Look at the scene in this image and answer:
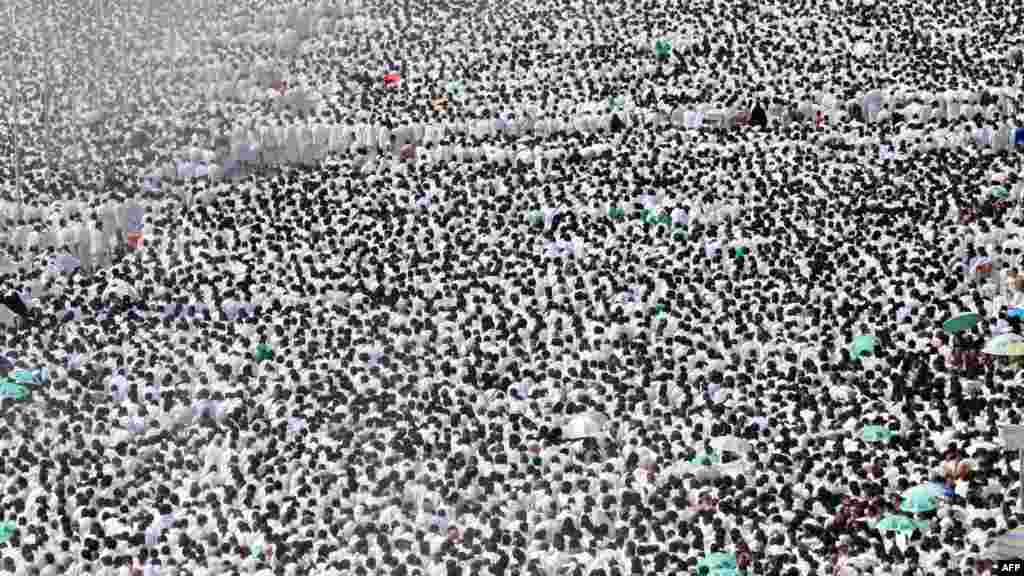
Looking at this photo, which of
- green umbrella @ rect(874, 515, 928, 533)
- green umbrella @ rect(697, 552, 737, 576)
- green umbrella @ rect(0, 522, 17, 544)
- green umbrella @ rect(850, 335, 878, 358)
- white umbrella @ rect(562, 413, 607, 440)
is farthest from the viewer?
green umbrella @ rect(850, 335, 878, 358)

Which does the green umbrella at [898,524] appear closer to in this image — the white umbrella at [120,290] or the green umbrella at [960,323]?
the green umbrella at [960,323]

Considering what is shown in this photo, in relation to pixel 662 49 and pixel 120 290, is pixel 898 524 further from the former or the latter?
pixel 662 49

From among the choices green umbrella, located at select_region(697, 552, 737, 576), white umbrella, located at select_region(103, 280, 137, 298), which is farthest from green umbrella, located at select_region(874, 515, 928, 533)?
white umbrella, located at select_region(103, 280, 137, 298)

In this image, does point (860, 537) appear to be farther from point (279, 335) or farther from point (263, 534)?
point (279, 335)

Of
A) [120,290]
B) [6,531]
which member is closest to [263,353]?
[120,290]

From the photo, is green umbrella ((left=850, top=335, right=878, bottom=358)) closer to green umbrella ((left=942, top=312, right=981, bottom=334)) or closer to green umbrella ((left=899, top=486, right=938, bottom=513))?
green umbrella ((left=942, top=312, right=981, bottom=334))

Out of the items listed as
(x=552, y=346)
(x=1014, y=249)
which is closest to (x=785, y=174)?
(x=1014, y=249)
